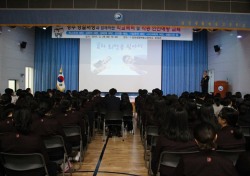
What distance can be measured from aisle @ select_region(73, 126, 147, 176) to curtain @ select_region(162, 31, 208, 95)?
8.16 metres

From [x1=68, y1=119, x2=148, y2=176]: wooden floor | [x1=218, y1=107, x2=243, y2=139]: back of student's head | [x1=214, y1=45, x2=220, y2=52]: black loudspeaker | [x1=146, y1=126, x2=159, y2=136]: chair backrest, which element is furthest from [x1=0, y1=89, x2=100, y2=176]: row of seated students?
[x1=214, y1=45, x2=220, y2=52]: black loudspeaker

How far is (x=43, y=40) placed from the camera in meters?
14.9

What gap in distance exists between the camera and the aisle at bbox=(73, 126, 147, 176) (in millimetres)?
4412

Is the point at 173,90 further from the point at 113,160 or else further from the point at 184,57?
the point at 113,160

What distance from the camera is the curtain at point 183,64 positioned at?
1462 centimetres

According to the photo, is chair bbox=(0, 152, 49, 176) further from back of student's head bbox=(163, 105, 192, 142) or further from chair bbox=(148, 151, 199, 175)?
back of student's head bbox=(163, 105, 192, 142)

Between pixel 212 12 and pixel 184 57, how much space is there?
17.7ft

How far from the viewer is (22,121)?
9.39ft

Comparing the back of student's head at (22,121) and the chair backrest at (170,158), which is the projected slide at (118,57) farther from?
the chair backrest at (170,158)

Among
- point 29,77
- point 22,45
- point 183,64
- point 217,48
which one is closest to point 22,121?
point 22,45

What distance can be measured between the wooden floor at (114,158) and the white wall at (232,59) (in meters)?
6.41

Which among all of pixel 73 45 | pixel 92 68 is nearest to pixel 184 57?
pixel 92 68

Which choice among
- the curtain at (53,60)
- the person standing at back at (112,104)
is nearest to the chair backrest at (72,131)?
the person standing at back at (112,104)

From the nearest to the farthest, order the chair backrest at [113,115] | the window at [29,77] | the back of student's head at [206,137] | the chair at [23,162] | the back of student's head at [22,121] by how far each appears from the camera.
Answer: the back of student's head at [206,137]
the chair at [23,162]
the back of student's head at [22,121]
the chair backrest at [113,115]
the window at [29,77]
